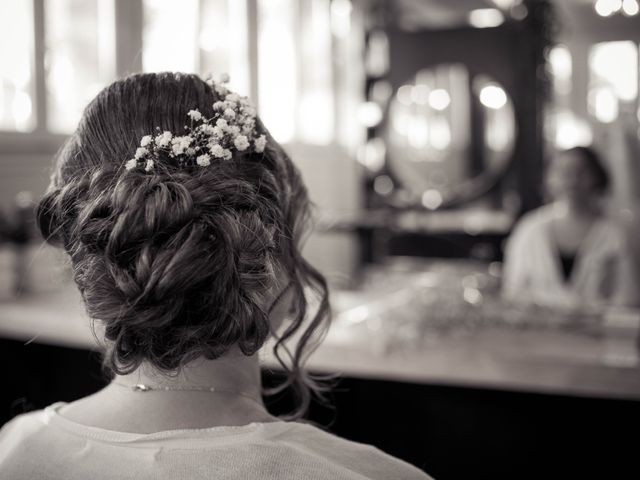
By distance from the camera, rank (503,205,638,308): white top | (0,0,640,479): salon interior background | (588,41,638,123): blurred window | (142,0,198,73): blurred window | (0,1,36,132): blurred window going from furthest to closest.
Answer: (142,0,198,73): blurred window < (588,41,638,123): blurred window < (0,1,36,132): blurred window < (503,205,638,308): white top < (0,0,640,479): salon interior background

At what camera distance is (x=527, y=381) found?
1902 millimetres

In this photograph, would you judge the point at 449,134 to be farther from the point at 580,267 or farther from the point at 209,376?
the point at 209,376

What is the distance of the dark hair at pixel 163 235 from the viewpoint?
2.51 ft

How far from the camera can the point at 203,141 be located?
830mm

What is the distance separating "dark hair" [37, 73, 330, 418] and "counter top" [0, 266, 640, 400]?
113 centimetres

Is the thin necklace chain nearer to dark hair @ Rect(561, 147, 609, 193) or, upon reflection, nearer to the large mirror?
dark hair @ Rect(561, 147, 609, 193)

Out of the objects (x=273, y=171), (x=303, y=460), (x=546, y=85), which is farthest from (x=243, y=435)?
(x=546, y=85)

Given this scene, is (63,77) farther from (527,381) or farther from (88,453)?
(88,453)

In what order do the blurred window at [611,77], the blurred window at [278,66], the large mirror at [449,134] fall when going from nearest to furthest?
the blurred window at [611,77] → the large mirror at [449,134] → the blurred window at [278,66]

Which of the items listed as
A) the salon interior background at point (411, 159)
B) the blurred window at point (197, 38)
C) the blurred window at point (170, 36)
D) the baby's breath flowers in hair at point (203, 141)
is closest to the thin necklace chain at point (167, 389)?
the baby's breath flowers in hair at point (203, 141)

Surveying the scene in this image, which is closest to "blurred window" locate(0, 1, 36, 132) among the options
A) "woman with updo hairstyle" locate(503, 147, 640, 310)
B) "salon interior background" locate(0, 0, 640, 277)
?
"salon interior background" locate(0, 0, 640, 277)

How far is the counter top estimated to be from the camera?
Result: 1.86 metres

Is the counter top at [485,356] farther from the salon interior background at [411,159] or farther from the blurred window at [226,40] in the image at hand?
the blurred window at [226,40]

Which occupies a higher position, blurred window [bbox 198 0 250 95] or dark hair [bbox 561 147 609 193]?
blurred window [bbox 198 0 250 95]
